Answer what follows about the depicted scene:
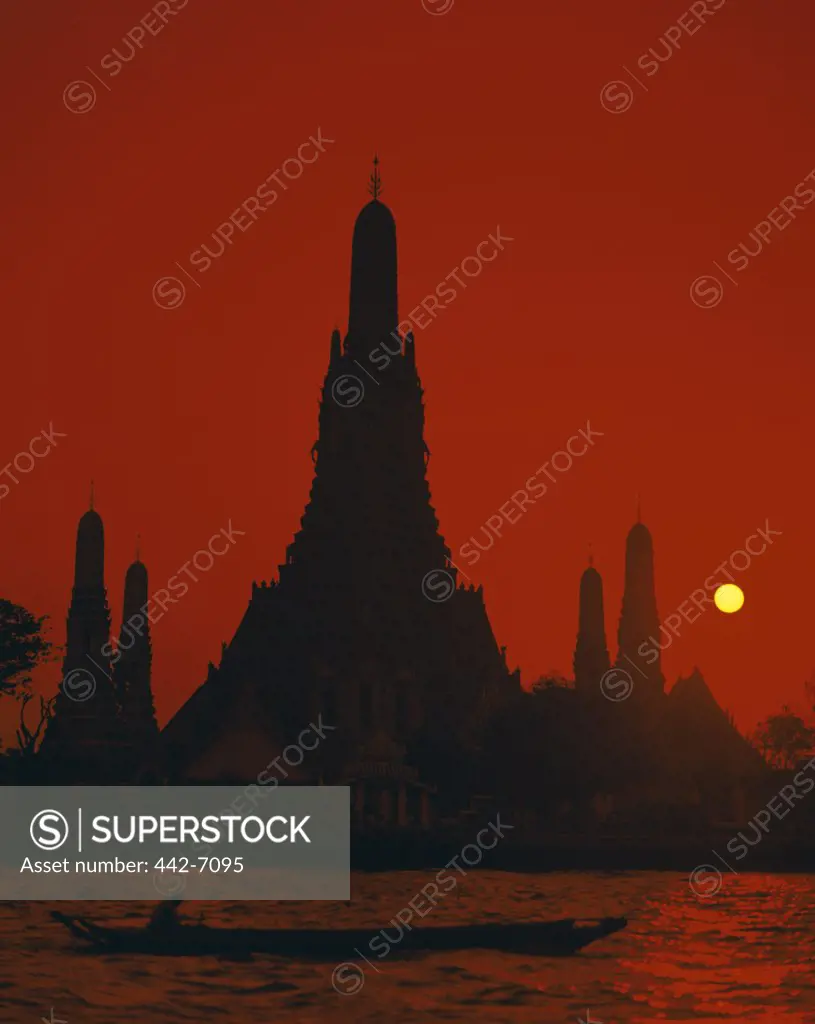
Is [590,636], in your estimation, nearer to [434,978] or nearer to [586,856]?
[586,856]

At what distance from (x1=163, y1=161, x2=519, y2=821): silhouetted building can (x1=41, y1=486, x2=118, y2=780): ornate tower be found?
143 inches

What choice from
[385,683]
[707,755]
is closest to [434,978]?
[707,755]

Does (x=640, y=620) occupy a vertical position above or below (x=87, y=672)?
above

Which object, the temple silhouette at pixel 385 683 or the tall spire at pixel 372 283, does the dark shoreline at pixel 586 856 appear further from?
the tall spire at pixel 372 283

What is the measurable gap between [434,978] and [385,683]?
54.8 metres

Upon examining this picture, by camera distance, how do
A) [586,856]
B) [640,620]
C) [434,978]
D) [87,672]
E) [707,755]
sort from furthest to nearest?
[640,620] < [707,755] < [87,672] < [586,856] < [434,978]

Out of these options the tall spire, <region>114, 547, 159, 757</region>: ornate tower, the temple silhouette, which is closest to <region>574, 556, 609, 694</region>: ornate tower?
the temple silhouette

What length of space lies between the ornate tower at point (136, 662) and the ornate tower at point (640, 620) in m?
23.6

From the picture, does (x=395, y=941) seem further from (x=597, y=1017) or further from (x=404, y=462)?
(x=404, y=462)

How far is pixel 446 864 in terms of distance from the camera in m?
82.0

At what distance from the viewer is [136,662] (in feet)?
337

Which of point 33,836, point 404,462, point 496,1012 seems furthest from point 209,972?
point 404,462

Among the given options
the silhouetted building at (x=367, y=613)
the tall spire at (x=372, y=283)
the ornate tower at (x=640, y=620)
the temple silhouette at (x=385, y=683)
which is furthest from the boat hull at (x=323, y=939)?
the tall spire at (x=372, y=283)

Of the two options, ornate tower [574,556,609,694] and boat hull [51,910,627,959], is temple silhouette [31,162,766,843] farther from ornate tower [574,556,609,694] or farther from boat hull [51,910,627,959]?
boat hull [51,910,627,959]
